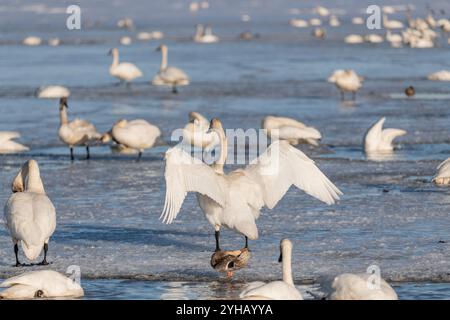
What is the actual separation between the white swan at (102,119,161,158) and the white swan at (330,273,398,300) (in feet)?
27.0

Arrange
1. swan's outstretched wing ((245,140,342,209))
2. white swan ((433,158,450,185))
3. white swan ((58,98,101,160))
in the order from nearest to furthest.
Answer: swan's outstretched wing ((245,140,342,209))
white swan ((433,158,450,185))
white swan ((58,98,101,160))

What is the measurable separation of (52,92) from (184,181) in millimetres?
14388

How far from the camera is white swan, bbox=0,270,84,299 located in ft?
24.5

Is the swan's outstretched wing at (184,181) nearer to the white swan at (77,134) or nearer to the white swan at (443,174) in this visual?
the white swan at (443,174)

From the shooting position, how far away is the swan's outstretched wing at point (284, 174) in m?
9.23

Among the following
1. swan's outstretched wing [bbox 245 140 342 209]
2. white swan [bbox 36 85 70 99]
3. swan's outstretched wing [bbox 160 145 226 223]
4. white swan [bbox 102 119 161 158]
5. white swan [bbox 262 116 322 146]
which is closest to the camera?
swan's outstretched wing [bbox 160 145 226 223]

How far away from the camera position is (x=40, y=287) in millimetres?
7520

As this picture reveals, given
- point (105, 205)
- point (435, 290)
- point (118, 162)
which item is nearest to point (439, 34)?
point (118, 162)

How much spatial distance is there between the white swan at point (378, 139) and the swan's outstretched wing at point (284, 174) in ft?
19.4

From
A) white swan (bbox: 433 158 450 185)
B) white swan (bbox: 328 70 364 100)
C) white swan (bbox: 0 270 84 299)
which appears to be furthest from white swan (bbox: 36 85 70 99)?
white swan (bbox: 0 270 84 299)

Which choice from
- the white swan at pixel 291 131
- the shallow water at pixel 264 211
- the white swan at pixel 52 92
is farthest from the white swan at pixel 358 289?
the white swan at pixel 52 92

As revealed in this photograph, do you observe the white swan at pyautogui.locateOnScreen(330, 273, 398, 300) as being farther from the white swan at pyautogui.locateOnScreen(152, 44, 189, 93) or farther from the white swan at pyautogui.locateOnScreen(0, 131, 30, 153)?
the white swan at pyautogui.locateOnScreen(152, 44, 189, 93)
